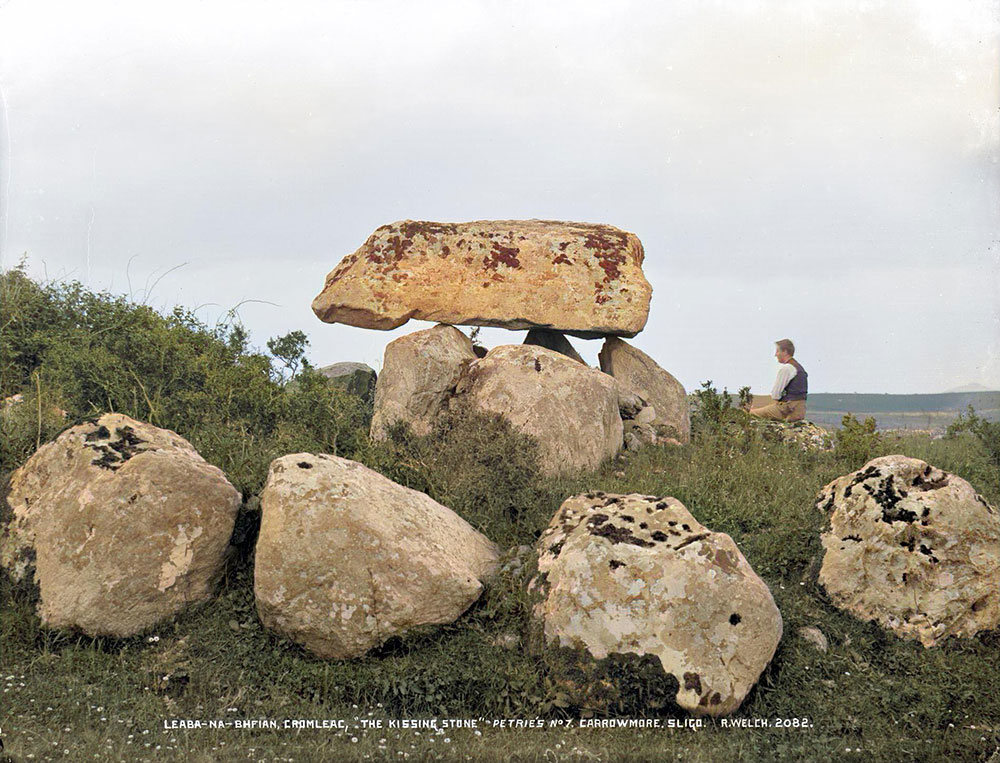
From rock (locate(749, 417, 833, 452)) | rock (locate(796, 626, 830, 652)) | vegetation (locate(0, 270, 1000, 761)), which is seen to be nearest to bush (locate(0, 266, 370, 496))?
vegetation (locate(0, 270, 1000, 761))

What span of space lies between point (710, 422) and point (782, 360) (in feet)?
8.97

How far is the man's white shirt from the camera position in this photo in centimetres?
1752

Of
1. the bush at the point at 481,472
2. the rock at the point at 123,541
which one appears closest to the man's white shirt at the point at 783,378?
the bush at the point at 481,472

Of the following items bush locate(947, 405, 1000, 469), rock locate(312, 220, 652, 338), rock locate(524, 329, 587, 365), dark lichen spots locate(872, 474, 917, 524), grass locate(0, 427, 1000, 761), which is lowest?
grass locate(0, 427, 1000, 761)

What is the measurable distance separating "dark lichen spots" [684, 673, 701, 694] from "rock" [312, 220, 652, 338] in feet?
24.9

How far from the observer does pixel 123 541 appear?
28.7 feet

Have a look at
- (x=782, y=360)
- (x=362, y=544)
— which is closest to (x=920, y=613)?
(x=362, y=544)

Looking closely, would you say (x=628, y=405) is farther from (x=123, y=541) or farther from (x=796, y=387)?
(x=123, y=541)

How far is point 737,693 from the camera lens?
7891mm

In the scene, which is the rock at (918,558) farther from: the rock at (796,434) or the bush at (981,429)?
the bush at (981,429)

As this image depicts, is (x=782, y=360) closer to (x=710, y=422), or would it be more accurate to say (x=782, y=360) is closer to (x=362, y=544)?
(x=710, y=422)

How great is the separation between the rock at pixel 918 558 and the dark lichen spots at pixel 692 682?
93.4 inches

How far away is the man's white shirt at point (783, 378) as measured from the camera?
17.5 metres

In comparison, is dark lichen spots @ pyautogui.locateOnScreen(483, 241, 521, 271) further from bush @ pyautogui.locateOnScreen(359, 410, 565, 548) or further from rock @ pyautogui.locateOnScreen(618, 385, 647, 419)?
bush @ pyautogui.locateOnScreen(359, 410, 565, 548)
